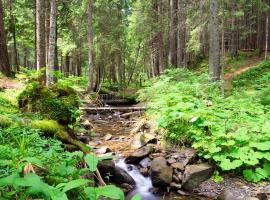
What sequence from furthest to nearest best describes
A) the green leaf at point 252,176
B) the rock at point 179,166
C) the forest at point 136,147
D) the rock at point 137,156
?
the rock at point 137,156 < the rock at point 179,166 < the green leaf at point 252,176 < the forest at point 136,147

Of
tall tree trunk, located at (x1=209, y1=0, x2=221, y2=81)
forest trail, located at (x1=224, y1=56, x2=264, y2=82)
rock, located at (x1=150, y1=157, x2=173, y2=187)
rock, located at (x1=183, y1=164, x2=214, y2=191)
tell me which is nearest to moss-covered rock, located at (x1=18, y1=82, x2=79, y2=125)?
rock, located at (x1=150, y1=157, x2=173, y2=187)

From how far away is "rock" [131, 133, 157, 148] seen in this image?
30.9 feet

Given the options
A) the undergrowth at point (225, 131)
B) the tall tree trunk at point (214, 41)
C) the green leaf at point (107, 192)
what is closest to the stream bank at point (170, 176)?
the undergrowth at point (225, 131)

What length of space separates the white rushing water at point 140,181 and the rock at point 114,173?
7.8 inches

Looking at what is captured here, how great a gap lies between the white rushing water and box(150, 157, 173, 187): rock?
0.64 ft

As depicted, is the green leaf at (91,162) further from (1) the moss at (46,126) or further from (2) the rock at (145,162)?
(2) the rock at (145,162)

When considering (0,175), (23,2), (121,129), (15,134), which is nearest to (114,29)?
(23,2)

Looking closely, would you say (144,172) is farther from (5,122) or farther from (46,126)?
(5,122)

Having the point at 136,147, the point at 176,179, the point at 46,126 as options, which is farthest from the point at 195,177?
the point at 46,126

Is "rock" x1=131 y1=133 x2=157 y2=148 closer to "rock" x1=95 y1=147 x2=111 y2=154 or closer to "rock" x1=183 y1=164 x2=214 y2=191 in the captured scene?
"rock" x1=95 y1=147 x2=111 y2=154

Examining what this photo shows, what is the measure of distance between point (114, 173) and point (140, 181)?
754 millimetres

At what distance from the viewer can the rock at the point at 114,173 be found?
703cm

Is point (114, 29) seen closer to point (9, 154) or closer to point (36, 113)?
point (36, 113)

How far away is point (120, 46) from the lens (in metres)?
28.9
